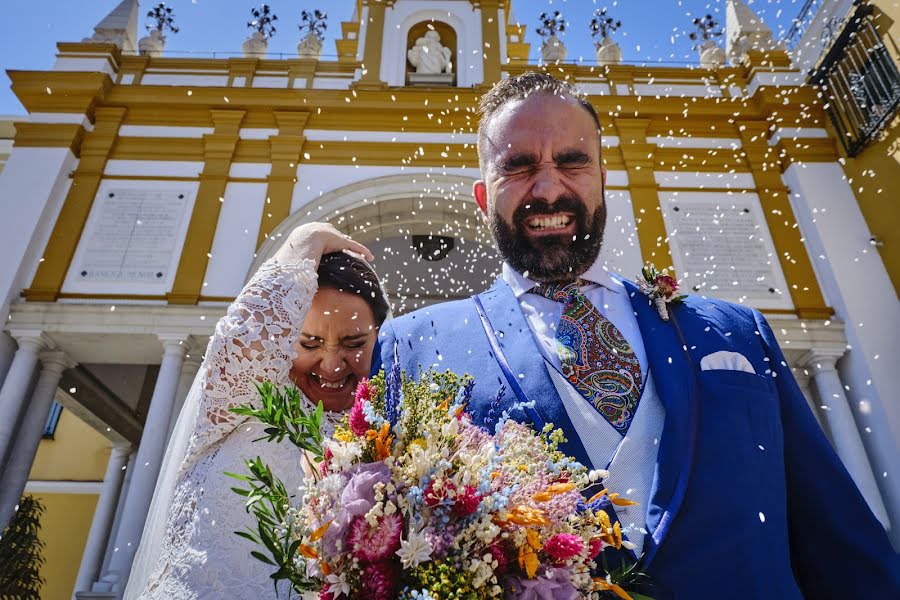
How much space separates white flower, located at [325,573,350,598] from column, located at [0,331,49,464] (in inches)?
308

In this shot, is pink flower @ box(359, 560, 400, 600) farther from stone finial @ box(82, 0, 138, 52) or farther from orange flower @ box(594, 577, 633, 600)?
stone finial @ box(82, 0, 138, 52)

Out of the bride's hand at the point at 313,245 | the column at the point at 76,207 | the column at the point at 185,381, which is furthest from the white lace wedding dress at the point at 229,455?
the column at the point at 76,207

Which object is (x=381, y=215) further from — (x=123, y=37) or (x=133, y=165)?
(x=123, y=37)

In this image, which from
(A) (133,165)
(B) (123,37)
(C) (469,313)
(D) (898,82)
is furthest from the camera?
(B) (123,37)

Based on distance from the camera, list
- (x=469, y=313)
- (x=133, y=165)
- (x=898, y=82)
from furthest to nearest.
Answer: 1. (x=133, y=165)
2. (x=898, y=82)
3. (x=469, y=313)

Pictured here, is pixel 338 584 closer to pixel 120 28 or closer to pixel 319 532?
pixel 319 532

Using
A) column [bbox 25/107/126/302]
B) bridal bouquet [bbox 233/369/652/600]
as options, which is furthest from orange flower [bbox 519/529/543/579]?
column [bbox 25/107/126/302]

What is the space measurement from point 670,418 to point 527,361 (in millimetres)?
309

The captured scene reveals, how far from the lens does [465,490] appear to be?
0.85 m

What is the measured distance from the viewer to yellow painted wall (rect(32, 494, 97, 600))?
13.0 m

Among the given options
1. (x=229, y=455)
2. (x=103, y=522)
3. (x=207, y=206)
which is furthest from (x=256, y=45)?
(x=229, y=455)

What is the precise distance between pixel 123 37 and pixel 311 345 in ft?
34.1

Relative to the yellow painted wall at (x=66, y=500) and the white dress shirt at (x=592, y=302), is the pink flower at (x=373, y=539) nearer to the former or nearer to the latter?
the white dress shirt at (x=592, y=302)

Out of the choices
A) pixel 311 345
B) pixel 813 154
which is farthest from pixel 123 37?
pixel 813 154
